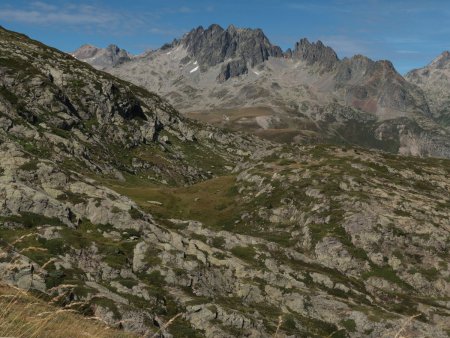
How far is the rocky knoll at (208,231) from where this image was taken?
4472 centimetres

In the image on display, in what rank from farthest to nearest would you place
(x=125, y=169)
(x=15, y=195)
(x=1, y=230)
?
(x=125, y=169)
(x=15, y=195)
(x=1, y=230)

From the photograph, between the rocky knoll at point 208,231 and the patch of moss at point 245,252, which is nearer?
the rocky knoll at point 208,231

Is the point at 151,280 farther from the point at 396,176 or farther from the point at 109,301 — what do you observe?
the point at 396,176

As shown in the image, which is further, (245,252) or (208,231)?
(208,231)

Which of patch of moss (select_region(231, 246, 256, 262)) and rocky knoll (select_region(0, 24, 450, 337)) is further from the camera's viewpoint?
patch of moss (select_region(231, 246, 256, 262))

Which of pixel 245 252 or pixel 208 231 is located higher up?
pixel 208 231

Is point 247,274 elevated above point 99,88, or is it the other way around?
point 99,88

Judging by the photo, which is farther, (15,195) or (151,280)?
(15,195)

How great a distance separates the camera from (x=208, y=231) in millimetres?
75250

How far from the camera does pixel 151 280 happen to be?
167 ft

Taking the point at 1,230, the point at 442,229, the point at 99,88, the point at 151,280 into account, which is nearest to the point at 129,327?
the point at 151,280

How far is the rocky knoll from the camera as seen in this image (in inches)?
1761

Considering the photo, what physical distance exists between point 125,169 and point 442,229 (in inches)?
3593

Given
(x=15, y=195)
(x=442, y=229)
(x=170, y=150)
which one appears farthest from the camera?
(x=170, y=150)
